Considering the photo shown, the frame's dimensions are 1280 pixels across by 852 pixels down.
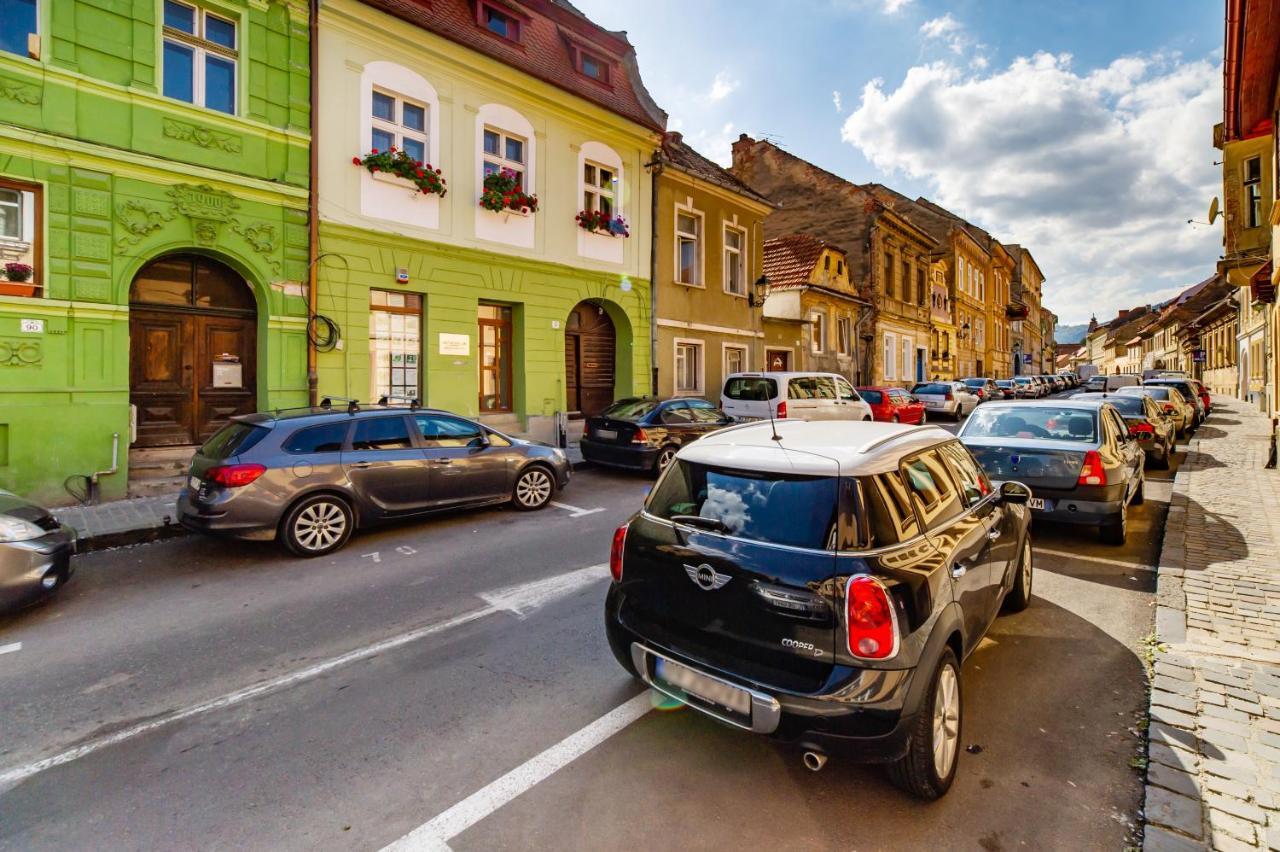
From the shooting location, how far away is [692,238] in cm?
1786

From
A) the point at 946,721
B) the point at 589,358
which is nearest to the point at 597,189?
the point at 589,358

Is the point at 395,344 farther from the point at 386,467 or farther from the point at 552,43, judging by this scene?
the point at 552,43

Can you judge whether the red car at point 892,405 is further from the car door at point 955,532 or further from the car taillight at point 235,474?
the car taillight at point 235,474

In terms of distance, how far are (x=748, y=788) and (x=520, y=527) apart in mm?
5220

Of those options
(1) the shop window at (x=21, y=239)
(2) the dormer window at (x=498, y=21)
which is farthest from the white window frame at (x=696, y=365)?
(1) the shop window at (x=21, y=239)

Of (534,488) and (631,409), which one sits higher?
(631,409)

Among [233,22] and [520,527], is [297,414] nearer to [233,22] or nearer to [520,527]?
[520,527]

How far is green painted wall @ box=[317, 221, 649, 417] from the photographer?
428 inches

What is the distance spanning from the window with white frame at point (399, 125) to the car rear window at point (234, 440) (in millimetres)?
6838

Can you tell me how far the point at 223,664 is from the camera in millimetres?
4125

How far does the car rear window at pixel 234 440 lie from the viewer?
6328 mm

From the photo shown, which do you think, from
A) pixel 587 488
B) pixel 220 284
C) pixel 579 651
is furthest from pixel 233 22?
pixel 579 651

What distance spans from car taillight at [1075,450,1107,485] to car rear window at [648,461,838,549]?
5.19m

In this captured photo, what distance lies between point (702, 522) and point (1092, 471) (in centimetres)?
552
